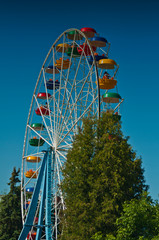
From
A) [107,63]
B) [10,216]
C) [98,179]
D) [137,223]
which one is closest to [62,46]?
[107,63]

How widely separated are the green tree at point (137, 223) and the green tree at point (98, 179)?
1349 millimetres

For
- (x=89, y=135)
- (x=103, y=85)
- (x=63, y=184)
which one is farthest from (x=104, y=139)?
(x=103, y=85)

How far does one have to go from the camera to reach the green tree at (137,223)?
19.3 meters

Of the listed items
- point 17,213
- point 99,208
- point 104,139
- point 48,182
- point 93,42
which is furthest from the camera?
point 17,213

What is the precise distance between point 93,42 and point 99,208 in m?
11.4

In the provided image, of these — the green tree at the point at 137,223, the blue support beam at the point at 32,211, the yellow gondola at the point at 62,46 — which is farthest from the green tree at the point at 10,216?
the green tree at the point at 137,223

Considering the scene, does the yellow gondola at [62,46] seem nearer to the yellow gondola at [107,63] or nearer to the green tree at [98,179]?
the yellow gondola at [107,63]

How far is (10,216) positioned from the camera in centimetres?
4375

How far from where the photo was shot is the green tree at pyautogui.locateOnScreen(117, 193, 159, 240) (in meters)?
19.3

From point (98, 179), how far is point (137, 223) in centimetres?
313

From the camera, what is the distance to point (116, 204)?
844 inches

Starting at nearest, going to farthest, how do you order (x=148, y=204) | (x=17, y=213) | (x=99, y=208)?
(x=148, y=204) < (x=99, y=208) < (x=17, y=213)

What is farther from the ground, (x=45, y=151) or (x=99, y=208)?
(x=45, y=151)

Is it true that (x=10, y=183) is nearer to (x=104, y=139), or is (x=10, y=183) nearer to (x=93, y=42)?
(x=93, y=42)
